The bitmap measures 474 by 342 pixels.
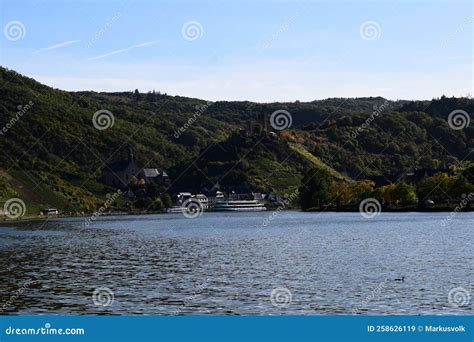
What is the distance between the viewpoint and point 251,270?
60781 millimetres

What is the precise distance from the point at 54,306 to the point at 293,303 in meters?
13.5

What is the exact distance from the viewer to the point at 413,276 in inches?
2146

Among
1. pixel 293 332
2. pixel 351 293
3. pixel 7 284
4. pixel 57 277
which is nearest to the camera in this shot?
pixel 293 332

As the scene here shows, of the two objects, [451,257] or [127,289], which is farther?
[451,257]

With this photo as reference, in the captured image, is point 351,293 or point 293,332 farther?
point 351,293

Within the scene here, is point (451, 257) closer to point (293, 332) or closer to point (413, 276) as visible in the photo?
point (413, 276)

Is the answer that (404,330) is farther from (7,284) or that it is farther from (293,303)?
(7,284)

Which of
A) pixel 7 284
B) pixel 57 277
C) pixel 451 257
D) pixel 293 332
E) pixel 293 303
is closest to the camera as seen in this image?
pixel 293 332

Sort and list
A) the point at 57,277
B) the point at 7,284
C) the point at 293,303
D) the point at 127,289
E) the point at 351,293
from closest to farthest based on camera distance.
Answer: the point at 293,303 → the point at 351,293 → the point at 127,289 → the point at 7,284 → the point at 57,277

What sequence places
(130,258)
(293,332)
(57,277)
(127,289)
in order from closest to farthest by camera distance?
(293,332) → (127,289) → (57,277) → (130,258)

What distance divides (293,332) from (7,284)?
99.7 feet

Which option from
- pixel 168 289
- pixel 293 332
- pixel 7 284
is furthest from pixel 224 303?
pixel 7 284

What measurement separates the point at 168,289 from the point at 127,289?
2.67 meters

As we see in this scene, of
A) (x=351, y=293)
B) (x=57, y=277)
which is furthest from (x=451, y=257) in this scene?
(x=57, y=277)
